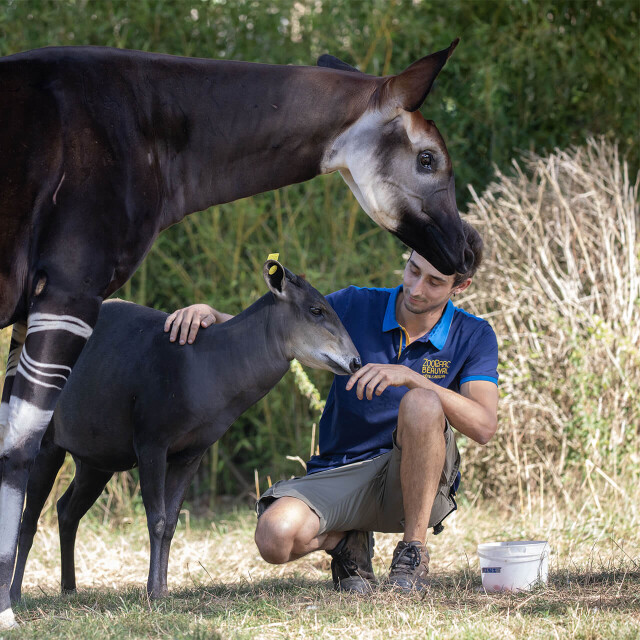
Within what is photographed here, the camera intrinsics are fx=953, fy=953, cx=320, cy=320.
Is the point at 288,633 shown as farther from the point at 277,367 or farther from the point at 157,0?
the point at 157,0

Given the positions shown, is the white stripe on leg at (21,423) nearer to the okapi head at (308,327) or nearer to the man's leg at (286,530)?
the man's leg at (286,530)

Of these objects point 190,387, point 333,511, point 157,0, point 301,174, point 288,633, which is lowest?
point 288,633

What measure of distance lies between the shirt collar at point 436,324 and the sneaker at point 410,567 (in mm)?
860

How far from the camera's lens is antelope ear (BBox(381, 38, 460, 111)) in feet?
10.2

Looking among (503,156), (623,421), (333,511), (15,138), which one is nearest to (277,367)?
(333,511)

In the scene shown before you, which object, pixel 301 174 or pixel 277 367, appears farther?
pixel 277 367

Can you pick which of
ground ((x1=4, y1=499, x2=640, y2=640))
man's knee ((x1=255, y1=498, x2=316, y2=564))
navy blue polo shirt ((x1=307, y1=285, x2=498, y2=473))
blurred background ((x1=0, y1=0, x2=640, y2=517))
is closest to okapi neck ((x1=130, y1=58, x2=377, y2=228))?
navy blue polo shirt ((x1=307, y1=285, x2=498, y2=473))

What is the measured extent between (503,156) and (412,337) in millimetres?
3715

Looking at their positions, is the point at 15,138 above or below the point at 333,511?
above

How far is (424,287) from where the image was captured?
13.0 ft

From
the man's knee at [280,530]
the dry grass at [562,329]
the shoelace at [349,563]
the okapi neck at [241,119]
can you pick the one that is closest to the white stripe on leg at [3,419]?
the okapi neck at [241,119]

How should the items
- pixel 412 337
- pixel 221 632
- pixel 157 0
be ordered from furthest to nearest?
pixel 157 0 < pixel 412 337 < pixel 221 632

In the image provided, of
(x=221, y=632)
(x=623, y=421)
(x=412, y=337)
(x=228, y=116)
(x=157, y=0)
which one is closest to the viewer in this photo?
(x=221, y=632)

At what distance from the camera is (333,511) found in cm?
383
